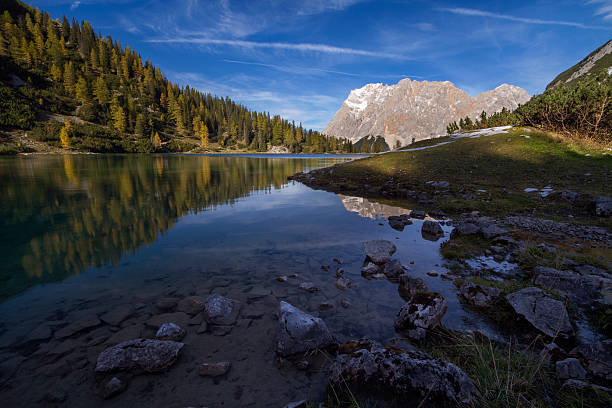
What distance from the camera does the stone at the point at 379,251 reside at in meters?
9.39

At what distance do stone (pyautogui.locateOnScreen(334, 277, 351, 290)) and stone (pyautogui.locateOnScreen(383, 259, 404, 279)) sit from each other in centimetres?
156

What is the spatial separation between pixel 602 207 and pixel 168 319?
20773mm

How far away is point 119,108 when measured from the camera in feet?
448

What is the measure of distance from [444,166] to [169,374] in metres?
32.4

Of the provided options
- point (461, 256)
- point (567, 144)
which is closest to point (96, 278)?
point (461, 256)

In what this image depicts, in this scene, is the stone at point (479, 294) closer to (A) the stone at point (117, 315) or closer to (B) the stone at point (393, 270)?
(B) the stone at point (393, 270)

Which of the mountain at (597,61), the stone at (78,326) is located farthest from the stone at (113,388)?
the mountain at (597,61)

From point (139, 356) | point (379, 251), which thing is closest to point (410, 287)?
point (379, 251)

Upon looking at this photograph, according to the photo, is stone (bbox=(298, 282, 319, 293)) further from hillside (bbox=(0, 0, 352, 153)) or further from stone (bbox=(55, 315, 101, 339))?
hillside (bbox=(0, 0, 352, 153))

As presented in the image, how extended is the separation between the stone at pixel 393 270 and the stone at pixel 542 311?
3.04 m

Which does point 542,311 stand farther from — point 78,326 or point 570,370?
point 78,326

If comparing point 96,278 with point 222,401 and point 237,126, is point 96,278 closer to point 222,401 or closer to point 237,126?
point 222,401

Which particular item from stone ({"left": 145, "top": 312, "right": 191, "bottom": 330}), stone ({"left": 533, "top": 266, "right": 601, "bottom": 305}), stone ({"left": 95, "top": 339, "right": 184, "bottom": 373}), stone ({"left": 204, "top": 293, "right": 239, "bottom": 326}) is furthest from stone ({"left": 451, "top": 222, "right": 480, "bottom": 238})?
stone ({"left": 95, "top": 339, "right": 184, "bottom": 373})

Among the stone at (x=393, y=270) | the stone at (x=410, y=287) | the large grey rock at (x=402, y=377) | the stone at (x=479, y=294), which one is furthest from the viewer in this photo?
the stone at (x=393, y=270)
